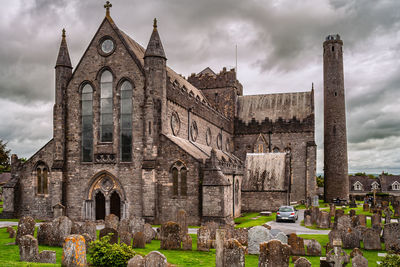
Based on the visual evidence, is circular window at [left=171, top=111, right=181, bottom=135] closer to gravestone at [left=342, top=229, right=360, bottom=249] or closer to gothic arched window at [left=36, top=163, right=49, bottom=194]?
gothic arched window at [left=36, top=163, right=49, bottom=194]

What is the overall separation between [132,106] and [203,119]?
10.8 m

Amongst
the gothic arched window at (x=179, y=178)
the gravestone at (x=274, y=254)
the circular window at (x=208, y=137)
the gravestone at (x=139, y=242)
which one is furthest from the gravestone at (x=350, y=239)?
the circular window at (x=208, y=137)

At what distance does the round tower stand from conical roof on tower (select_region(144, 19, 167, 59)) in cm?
2915

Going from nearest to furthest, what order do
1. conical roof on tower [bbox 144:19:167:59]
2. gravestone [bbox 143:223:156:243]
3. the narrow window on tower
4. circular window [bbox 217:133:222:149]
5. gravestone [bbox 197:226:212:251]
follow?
gravestone [bbox 197:226:212:251]
gravestone [bbox 143:223:156:243]
conical roof on tower [bbox 144:19:167:59]
the narrow window on tower
circular window [bbox 217:133:222:149]

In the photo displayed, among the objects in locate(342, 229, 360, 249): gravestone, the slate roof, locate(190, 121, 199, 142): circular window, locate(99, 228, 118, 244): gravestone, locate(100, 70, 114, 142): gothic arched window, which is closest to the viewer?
locate(99, 228, 118, 244): gravestone

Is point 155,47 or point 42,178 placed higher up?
point 155,47

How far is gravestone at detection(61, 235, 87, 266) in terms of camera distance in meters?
11.4

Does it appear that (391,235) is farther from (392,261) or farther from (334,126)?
(334,126)

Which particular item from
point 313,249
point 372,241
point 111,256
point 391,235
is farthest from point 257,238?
point 111,256

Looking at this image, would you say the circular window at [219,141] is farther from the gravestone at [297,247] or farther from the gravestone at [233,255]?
the gravestone at [233,255]

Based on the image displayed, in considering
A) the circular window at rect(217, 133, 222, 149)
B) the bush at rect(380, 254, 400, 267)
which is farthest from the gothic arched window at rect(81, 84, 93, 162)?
the bush at rect(380, 254, 400, 267)

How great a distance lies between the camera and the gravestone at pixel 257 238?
1545 centimetres

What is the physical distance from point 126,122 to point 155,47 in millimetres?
5618

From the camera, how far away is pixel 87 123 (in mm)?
27875
